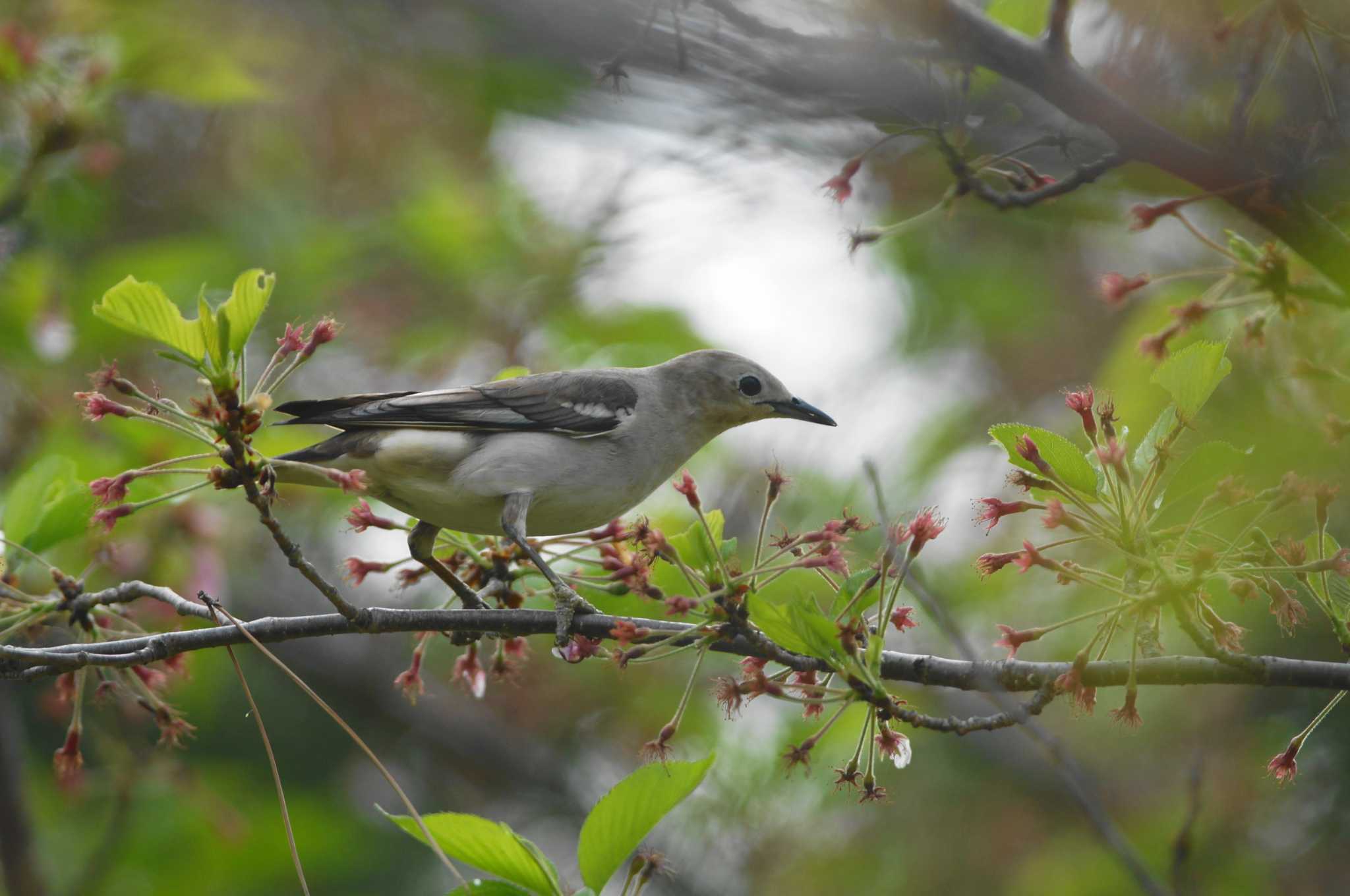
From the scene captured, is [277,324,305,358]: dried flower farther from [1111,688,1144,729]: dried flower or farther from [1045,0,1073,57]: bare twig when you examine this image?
[1111,688,1144,729]: dried flower

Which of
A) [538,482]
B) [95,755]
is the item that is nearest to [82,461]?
[538,482]

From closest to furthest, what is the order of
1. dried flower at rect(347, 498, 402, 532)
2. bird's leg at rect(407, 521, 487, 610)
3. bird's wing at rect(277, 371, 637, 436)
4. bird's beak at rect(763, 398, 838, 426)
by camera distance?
dried flower at rect(347, 498, 402, 532)
bird's leg at rect(407, 521, 487, 610)
bird's wing at rect(277, 371, 637, 436)
bird's beak at rect(763, 398, 838, 426)

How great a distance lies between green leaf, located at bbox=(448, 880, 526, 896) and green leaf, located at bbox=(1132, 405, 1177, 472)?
85.1 inches

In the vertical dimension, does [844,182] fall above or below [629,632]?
above

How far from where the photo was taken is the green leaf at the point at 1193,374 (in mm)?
3131

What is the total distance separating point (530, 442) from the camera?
5.47 meters

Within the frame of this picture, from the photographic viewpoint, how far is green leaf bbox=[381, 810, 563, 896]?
3.30m

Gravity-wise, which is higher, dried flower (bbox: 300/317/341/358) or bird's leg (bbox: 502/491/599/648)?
dried flower (bbox: 300/317/341/358)

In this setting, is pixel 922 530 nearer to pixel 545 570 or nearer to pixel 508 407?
pixel 545 570

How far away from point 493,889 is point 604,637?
3.03 feet

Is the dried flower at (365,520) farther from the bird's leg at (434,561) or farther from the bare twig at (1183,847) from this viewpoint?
the bare twig at (1183,847)

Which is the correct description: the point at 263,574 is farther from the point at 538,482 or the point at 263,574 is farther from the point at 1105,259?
the point at 1105,259

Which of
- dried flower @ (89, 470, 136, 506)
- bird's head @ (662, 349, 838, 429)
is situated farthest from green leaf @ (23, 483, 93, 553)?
bird's head @ (662, 349, 838, 429)

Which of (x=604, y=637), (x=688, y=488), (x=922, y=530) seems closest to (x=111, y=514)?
(x=604, y=637)
